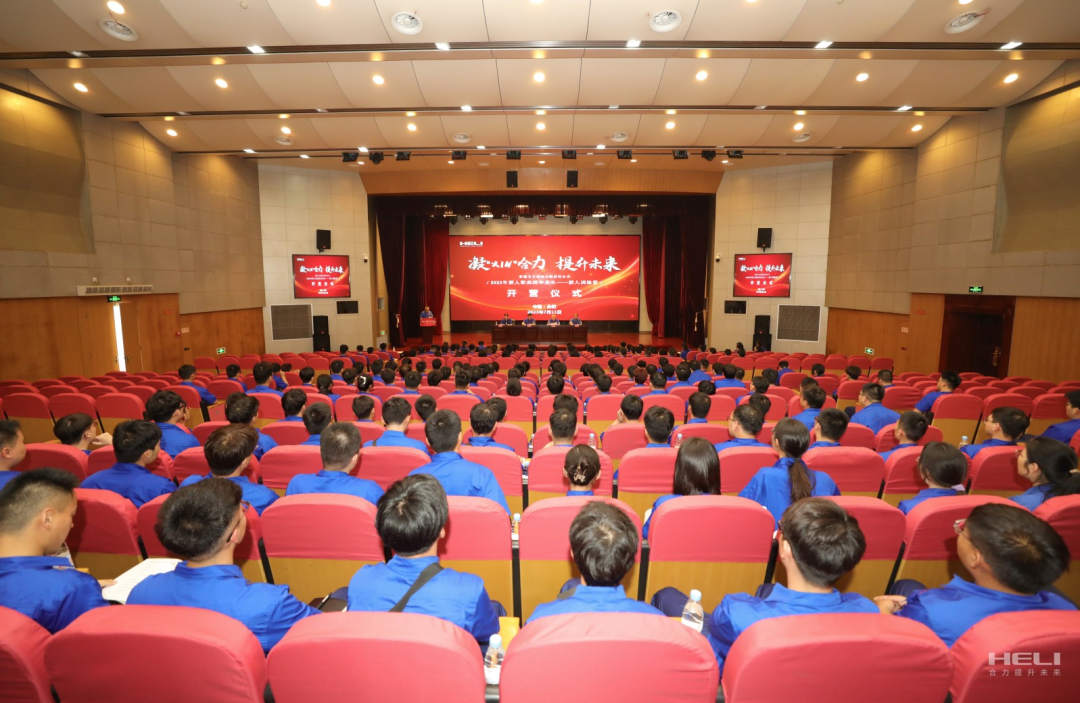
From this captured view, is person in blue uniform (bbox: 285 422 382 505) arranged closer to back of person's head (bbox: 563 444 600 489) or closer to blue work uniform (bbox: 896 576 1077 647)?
back of person's head (bbox: 563 444 600 489)

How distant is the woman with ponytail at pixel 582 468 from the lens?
256 cm

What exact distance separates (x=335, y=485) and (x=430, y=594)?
124cm

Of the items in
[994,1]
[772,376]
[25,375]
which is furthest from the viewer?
[25,375]

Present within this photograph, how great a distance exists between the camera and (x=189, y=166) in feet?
40.1

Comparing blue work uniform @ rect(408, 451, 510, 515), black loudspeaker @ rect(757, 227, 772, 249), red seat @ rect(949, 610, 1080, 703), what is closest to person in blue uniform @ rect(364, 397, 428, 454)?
blue work uniform @ rect(408, 451, 510, 515)

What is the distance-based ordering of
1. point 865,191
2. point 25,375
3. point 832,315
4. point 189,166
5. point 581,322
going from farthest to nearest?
1. point 581,322
2. point 832,315
3. point 865,191
4. point 189,166
5. point 25,375

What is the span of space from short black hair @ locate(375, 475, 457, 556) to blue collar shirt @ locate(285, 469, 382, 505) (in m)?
0.93

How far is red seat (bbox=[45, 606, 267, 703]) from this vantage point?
1175 millimetres

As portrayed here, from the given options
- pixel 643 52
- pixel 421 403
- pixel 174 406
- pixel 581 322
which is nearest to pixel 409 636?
pixel 421 403

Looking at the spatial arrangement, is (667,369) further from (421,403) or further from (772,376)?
(421,403)

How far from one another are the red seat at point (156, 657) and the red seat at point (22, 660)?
2.4 inches

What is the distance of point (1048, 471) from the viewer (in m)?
2.71

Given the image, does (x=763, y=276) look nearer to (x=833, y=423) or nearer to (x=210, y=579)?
(x=833, y=423)

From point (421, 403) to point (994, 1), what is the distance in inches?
344
